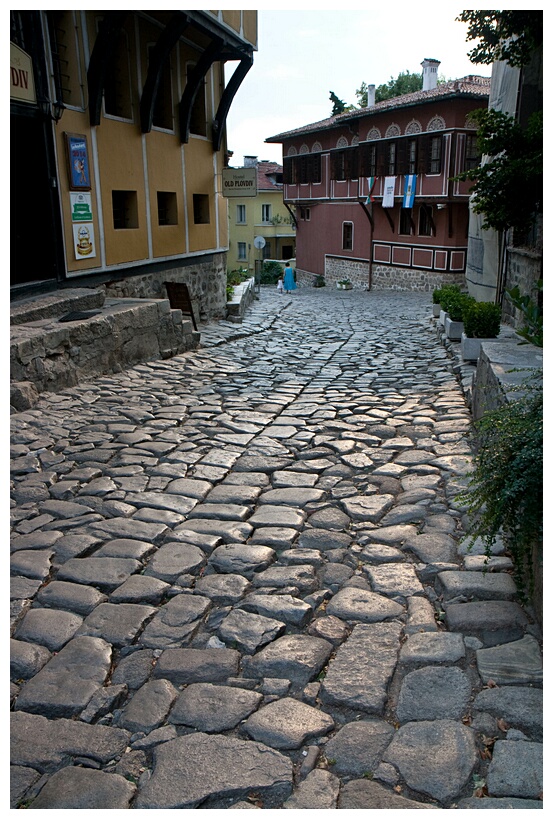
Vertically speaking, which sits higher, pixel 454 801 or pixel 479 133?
pixel 479 133

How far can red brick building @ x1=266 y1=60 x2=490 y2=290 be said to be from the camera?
25.3m

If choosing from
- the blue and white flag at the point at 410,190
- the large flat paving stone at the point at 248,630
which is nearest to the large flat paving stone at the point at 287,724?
the large flat paving stone at the point at 248,630

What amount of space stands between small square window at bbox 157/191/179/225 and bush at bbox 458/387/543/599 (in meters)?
12.9

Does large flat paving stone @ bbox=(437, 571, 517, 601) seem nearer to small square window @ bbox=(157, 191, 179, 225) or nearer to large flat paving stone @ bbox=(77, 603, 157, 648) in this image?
large flat paving stone @ bbox=(77, 603, 157, 648)

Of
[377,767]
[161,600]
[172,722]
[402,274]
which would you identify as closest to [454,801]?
[377,767]

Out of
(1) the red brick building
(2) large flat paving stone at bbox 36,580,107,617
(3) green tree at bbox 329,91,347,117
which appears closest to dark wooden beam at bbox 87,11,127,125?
(2) large flat paving stone at bbox 36,580,107,617

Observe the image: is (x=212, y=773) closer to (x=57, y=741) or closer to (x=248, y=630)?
(x=57, y=741)

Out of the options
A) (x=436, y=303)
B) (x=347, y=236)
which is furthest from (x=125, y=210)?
(x=347, y=236)

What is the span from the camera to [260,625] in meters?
3.35

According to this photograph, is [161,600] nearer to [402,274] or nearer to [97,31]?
[97,31]

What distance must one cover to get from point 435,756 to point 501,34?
9150 millimetres

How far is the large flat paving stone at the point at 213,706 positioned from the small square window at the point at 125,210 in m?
11.9

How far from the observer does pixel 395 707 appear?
2748mm

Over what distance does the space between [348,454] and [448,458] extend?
0.87 meters
